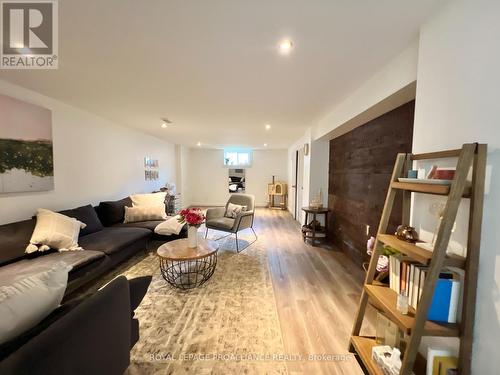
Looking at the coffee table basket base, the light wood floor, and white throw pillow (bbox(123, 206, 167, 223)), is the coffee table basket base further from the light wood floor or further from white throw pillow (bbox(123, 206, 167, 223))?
white throw pillow (bbox(123, 206, 167, 223))

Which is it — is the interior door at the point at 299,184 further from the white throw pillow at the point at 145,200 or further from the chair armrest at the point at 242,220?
the white throw pillow at the point at 145,200

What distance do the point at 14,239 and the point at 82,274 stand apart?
751 mm

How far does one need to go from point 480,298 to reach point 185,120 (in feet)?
13.2

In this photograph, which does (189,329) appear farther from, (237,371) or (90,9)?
(90,9)

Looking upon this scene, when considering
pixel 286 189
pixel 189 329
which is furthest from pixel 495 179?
→ pixel 286 189

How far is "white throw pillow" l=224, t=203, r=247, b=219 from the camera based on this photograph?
4158 millimetres

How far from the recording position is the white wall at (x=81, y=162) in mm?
2496

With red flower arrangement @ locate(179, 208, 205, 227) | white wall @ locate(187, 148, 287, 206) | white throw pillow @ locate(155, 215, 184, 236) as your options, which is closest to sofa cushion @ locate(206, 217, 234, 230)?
white throw pillow @ locate(155, 215, 184, 236)

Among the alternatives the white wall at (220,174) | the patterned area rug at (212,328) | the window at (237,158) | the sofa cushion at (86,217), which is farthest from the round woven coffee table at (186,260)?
the window at (237,158)

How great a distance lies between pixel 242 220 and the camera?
3836mm

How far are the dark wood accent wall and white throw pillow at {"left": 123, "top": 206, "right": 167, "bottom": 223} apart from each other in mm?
3077

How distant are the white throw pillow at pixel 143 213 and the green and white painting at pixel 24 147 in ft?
3.68

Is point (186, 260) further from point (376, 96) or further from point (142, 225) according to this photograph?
point (376, 96)

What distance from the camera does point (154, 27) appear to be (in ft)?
4.68
